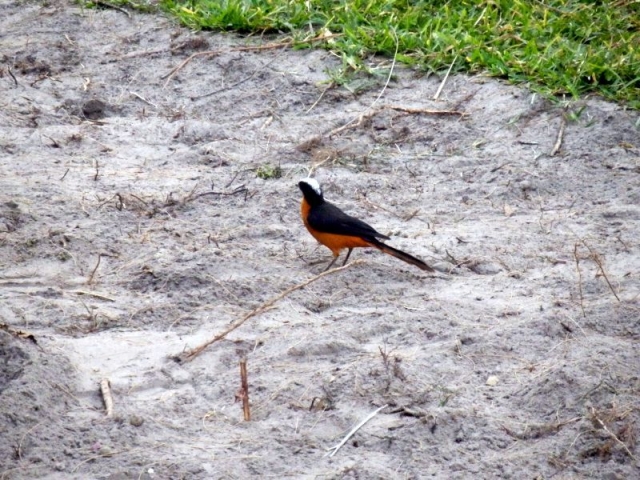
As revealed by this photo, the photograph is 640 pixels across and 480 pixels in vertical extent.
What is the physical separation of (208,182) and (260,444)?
9.89ft

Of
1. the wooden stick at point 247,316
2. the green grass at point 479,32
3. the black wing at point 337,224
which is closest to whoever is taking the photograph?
the wooden stick at point 247,316

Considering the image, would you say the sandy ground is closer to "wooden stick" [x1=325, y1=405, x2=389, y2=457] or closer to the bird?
"wooden stick" [x1=325, y1=405, x2=389, y2=457]

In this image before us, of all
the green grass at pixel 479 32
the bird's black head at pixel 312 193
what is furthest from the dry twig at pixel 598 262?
the green grass at pixel 479 32

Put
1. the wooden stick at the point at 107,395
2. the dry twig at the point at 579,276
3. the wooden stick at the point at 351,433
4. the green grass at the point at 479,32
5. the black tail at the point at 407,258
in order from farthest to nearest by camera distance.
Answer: the green grass at the point at 479,32
the black tail at the point at 407,258
the dry twig at the point at 579,276
the wooden stick at the point at 107,395
the wooden stick at the point at 351,433

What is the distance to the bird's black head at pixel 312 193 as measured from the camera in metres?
6.46

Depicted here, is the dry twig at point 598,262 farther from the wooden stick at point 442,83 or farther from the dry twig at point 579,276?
the wooden stick at point 442,83

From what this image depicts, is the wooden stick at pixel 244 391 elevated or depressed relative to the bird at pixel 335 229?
elevated

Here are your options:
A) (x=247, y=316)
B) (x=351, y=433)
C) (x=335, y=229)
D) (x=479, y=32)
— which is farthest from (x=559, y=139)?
(x=351, y=433)

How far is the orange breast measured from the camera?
6289mm

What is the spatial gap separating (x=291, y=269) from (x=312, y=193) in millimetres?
553

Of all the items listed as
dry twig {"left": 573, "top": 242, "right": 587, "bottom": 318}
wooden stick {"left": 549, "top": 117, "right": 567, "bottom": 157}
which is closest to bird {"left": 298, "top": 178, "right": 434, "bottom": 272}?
dry twig {"left": 573, "top": 242, "right": 587, "bottom": 318}

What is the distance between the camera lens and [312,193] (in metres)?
6.49

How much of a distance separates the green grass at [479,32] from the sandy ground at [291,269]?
19 centimetres

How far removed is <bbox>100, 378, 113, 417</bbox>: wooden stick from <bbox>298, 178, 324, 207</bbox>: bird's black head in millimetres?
2035
